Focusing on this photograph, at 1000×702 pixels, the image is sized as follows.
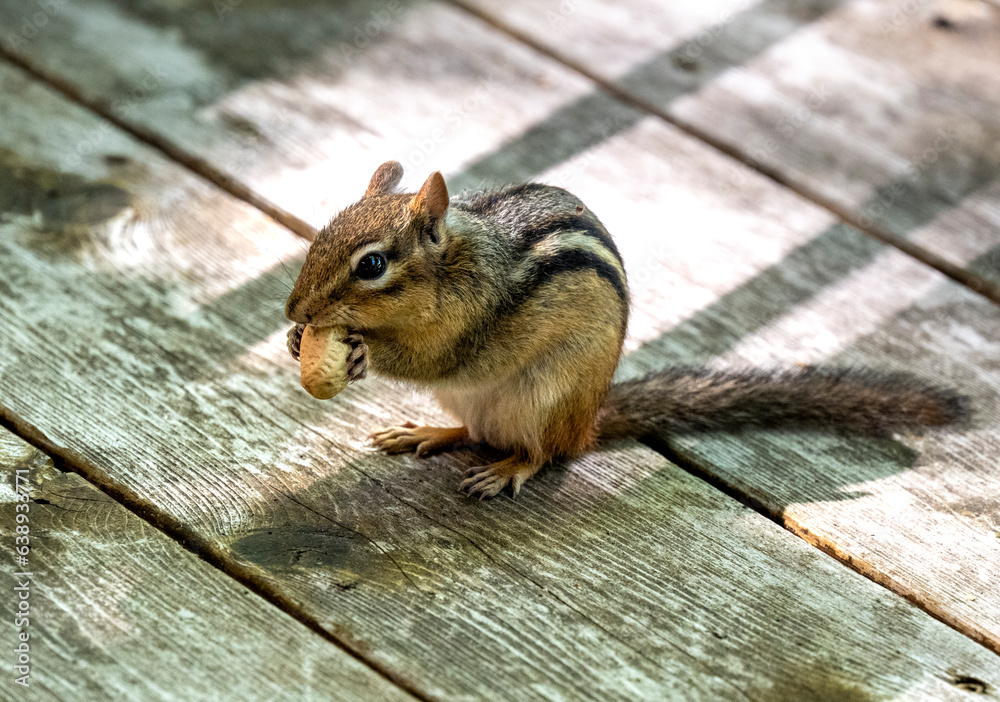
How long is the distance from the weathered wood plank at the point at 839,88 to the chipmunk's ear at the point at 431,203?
1.60 metres

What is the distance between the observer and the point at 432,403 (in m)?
2.55

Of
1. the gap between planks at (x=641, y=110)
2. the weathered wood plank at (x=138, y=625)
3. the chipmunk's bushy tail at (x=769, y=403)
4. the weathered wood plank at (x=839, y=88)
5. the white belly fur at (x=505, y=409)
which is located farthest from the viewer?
the weathered wood plank at (x=839, y=88)

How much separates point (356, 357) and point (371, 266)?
0.18 meters

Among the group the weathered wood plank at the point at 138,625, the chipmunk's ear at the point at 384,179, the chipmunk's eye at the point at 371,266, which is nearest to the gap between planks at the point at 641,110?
the chipmunk's ear at the point at 384,179

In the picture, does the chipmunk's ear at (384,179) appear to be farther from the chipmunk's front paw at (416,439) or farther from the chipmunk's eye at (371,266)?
the chipmunk's front paw at (416,439)

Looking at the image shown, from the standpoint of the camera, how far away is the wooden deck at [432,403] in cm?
186

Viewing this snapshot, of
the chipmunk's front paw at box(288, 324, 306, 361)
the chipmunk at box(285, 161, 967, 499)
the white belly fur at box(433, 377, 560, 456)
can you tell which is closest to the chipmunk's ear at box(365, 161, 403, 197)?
the chipmunk at box(285, 161, 967, 499)

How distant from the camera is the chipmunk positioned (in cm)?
205

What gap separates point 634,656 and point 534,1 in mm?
2773

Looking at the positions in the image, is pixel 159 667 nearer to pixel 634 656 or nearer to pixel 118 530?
pixel 118 530

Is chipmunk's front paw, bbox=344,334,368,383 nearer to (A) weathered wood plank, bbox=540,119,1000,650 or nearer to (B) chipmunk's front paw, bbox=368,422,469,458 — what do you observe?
(B) chipmunk's front paw, bbox=368,422,469,458

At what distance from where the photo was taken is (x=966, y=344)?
2799 millimetres

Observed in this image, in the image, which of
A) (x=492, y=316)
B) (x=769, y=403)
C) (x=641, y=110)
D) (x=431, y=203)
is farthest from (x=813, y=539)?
(x=641, y=110)

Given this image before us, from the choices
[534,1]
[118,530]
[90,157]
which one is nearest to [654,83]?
[534,1]
